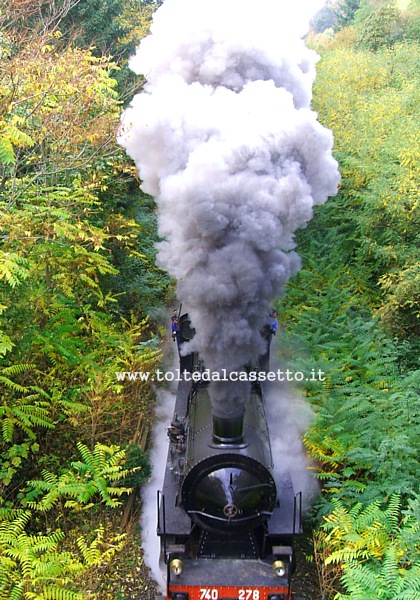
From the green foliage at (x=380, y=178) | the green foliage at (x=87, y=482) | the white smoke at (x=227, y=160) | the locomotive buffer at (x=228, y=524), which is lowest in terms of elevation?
the locomotive buffer at (x=228, y=524)

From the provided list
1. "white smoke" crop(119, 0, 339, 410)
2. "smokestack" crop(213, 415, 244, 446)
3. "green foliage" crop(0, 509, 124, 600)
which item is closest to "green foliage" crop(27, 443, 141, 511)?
"green foliage" crop(0, 509, 124, 600)

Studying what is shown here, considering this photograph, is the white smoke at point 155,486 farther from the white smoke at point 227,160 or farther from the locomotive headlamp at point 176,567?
the white smoke at point 227,160

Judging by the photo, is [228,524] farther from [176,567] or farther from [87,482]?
[87,482]

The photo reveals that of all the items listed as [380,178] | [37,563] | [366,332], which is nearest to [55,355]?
[37,563]

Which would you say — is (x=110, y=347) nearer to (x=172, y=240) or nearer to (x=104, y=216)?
(x=104, y=216)

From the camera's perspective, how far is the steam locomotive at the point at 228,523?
4.84 meters

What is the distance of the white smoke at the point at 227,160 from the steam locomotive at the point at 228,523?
1.00 metres

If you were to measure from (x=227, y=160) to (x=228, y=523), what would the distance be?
11.5 feet

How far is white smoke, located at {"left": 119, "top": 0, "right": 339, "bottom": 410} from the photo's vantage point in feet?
14.6

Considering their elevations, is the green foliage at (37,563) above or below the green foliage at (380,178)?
below

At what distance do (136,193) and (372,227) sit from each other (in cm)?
576

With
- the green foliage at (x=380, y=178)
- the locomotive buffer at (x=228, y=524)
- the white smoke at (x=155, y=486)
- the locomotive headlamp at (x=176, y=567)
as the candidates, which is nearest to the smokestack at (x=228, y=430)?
the locomotive buffer at (x=228, y=524)

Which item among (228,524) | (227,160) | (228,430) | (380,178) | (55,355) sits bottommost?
(228,524)

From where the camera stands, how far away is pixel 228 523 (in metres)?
4.90
